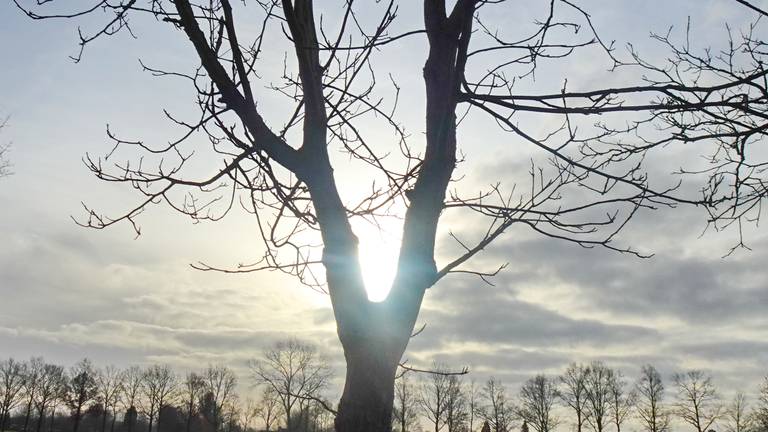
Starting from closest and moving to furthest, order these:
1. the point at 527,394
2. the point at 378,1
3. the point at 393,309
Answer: the point at 393,309 → the point at 378,1 → the point at 527,394

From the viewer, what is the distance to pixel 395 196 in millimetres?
3162

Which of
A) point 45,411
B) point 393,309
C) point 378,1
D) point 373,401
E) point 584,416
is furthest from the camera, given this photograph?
point 45,411

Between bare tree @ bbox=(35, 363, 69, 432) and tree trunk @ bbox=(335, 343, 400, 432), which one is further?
bare tree @ bbox=(35, 363, 69, 432)

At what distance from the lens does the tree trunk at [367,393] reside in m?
1.98

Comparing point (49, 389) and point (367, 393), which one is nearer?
point (367, 393)

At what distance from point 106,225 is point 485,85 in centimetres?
188

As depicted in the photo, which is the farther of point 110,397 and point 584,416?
point 110,397

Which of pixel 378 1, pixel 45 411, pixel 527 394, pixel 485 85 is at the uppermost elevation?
pixel 378 1

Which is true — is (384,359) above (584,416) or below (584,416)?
above

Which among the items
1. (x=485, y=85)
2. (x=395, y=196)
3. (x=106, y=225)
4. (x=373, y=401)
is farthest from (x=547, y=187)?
(x=106, y=225)

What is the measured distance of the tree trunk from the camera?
6.48 feet

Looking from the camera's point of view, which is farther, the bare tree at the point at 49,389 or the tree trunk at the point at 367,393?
the bare tree at the point at 49,389

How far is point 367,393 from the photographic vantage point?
1999 millimetres

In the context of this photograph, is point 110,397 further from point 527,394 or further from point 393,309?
point 393,309
